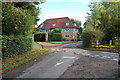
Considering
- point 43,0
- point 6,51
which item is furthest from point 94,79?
Answer: point 43,0

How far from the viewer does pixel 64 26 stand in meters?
38.6

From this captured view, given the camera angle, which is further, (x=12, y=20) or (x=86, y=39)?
(x=86, y=39)

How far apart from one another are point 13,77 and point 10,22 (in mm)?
5433

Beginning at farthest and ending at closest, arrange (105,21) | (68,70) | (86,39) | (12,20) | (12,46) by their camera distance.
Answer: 1. (105,21)
2. (86,39)
3. (12,20)
4. (12,46)
5. (68,70)

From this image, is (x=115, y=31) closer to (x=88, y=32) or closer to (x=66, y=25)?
(x=88, y=32)

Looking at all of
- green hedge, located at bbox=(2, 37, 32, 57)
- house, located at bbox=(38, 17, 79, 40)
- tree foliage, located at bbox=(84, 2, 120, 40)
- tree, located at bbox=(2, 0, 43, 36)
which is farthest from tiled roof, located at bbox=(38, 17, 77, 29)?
green hedge, located at bbox=(2, 37, 32, 57)

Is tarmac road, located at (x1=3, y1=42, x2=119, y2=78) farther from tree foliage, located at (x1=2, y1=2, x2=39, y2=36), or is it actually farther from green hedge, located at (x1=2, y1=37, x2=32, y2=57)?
tree foliage, located at (x1=2, y1=2, x2=39, y2=36)

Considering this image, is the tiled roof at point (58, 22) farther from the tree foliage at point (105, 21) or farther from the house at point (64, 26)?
the tree foliage at point (105, 21)

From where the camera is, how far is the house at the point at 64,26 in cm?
3755

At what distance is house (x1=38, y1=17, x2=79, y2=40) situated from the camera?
3755 cm

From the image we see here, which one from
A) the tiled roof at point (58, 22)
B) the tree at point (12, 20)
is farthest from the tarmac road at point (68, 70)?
the tiled roof at point (58, 22)

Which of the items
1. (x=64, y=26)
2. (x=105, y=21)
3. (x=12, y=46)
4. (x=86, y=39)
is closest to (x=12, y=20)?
(x=12, y=46)

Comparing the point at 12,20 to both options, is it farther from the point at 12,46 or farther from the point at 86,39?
the point at 86,39

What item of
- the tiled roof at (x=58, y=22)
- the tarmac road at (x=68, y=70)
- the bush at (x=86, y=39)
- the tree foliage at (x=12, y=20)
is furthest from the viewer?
the tiled roof at (x=58, y=22)
